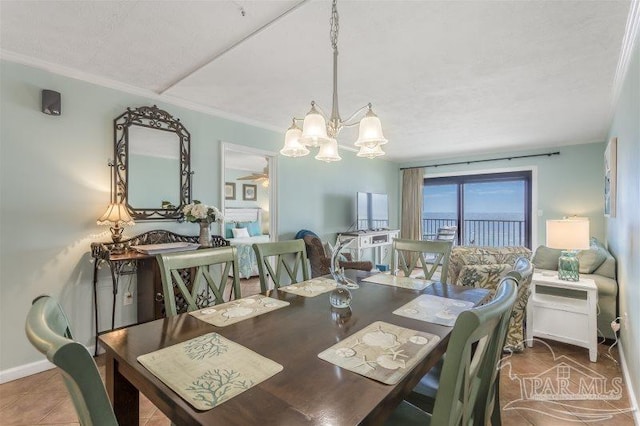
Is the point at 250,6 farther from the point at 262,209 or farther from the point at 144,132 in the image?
the point at 262,209

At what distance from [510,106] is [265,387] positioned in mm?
3728

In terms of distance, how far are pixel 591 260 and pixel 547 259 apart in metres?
0.43

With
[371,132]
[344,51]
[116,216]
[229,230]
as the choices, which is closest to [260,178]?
[229,230]

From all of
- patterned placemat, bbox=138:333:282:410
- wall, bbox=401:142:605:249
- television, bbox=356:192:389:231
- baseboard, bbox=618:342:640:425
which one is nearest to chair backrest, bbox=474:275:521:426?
patterned placemat, bbox=138:333:282:410

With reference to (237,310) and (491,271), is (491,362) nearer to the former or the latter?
(237,310)

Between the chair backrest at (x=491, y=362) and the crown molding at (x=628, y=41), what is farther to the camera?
the crown molding at (x=628, y=41)

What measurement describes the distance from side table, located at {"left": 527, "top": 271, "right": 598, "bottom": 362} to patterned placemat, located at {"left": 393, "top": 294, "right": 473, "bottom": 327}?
1773 millimetres

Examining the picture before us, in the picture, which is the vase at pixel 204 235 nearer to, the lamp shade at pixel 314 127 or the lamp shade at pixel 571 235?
the lamp shade at pixel 314 127

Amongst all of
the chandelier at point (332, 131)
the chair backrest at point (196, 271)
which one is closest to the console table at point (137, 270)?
the chair backrest at point (196, 271)

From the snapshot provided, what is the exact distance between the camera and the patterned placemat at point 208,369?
2.77 feet

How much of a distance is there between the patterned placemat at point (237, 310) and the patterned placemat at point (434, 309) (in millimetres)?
621

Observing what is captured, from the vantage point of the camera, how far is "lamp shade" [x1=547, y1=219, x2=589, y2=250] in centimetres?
288

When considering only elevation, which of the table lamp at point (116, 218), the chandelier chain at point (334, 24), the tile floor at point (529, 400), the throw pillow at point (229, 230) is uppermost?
the chandelier chain at point (334, 24)

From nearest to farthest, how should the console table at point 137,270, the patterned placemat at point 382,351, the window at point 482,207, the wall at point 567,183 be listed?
the patterned placemat at point 382,351, the console table at point 137,270, the wall at point 567,183, the window at point 482,207
